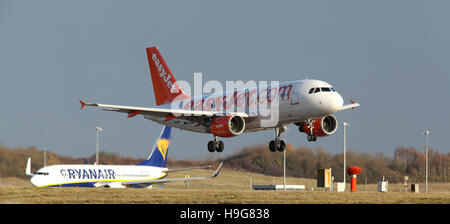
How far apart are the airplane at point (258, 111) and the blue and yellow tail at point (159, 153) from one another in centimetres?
1911

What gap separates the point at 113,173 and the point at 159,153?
8.64 m

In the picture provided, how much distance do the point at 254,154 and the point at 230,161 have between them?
3165 millimetres

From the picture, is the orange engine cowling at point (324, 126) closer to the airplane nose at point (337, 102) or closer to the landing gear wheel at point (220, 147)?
the airplane nose at point (337, 102)

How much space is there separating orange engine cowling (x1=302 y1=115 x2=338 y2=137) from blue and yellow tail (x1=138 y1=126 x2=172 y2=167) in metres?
29.5

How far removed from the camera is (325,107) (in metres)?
47.8

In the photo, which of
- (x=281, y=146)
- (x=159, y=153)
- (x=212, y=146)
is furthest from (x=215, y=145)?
(x=159, y=153)

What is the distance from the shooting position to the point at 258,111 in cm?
5100

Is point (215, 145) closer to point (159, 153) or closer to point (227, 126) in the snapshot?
point (227, 126)

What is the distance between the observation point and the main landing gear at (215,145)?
53.2 metres

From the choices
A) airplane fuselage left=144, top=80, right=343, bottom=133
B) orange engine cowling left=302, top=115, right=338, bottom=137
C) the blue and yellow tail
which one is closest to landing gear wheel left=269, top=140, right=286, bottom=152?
airplane fuselage left=144, top=80, right=343, bottom=133

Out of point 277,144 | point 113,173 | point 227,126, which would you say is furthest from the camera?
point 113,173

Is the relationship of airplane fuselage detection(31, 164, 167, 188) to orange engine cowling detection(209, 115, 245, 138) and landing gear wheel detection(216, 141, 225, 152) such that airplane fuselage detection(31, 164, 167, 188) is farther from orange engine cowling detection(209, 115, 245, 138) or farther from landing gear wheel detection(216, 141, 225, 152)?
orange engine cowling detection(209, 115, 245, 138)
